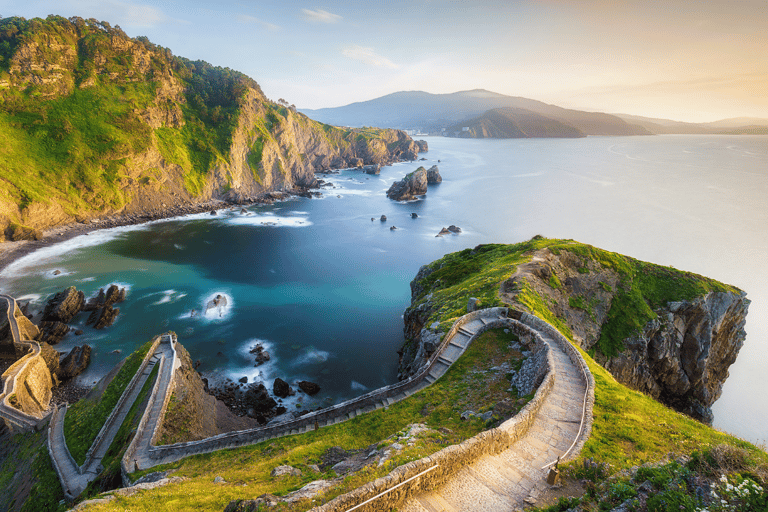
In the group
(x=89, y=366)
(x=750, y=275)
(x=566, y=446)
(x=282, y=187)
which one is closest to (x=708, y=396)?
(x=566, y=446)

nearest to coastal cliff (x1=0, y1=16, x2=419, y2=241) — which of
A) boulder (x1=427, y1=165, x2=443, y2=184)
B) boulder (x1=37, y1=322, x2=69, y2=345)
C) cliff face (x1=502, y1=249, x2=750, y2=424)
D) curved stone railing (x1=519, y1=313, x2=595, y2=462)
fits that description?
boulder (x1=37, y1=322, x2=69, y2=345)

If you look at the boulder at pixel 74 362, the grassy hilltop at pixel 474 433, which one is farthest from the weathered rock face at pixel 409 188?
the grassy hilltop at pixel 474 433

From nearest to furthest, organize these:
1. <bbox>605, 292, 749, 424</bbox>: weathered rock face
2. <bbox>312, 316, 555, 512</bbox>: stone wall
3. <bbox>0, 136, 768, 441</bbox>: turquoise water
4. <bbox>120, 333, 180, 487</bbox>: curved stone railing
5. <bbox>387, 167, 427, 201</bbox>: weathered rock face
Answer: <bbox>312, 316, 555, 512</bbox>: stone wall < <bbox>120, 333, 180, 487</bbox>: curved stone railing < <bbox>605, 292, 749, 424</bbox>: weathered rock face < <bbox>0, 136, 768, 441</bbox>: turquoise water < <bbox>387, 167, 427, 201</bbox>: weathered rock face

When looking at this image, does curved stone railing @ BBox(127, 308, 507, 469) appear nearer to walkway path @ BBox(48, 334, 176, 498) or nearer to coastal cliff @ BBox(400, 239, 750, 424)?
walkway path @ BBox(48, 334, 176, 498)

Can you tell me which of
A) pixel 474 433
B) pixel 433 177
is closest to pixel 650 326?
pixel 474 433

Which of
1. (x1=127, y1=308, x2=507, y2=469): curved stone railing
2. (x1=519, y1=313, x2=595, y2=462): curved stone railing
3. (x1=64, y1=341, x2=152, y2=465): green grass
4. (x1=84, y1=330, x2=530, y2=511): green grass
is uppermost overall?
(x1=519, y1=313, x2=595, y2=462): curved stone railing

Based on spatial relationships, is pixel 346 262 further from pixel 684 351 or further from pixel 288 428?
pixel 684 351
